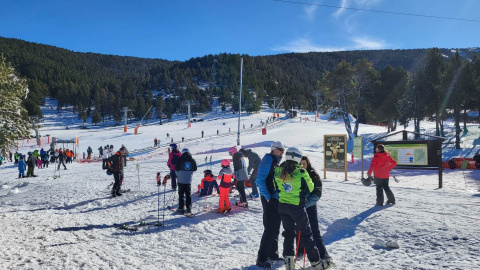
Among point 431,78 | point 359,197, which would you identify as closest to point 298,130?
point 431,78

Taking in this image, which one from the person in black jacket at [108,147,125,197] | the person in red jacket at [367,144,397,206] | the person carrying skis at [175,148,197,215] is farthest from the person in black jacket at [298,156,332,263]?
the person in black jacket at [108,147,125,197]

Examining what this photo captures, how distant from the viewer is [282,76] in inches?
7096

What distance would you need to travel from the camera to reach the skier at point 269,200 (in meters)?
4.66

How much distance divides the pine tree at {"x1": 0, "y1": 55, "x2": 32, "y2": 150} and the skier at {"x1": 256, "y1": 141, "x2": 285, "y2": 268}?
31.2 ft

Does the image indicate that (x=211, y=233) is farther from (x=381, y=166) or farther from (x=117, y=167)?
(x=117, y=167)

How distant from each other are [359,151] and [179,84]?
139m

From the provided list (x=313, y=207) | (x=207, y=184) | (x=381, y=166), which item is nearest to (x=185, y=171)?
(x=207, y=184)

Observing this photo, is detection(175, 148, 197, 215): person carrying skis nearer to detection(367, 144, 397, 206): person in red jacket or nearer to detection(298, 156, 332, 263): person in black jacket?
detection(298, 156, 332, 263): person in black jacket

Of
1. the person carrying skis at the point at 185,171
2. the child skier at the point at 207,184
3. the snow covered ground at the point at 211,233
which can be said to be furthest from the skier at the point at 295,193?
the child skier at the point at 207,184

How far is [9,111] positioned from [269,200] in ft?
33.9

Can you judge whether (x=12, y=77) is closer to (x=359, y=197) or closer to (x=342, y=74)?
(x=359, y=197)

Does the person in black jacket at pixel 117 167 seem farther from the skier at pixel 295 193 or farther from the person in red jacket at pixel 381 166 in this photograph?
the person in red jacket at pixel 381 166

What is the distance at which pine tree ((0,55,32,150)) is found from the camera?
10250 mm

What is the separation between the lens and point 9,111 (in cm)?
1062
